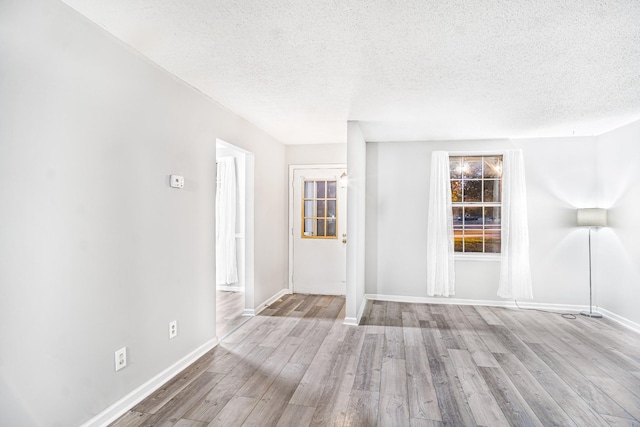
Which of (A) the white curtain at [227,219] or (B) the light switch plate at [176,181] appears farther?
(A) the white curtain at [227,219]

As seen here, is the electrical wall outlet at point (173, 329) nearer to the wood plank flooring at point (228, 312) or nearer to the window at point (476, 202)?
the wood plank flooring at point (228, 312)

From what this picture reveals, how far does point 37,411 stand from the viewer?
1.75 m

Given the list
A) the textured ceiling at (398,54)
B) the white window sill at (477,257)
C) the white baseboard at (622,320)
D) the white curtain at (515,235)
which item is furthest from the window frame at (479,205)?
the white baseboard at (622,320)

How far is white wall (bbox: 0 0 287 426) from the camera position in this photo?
1.67 m

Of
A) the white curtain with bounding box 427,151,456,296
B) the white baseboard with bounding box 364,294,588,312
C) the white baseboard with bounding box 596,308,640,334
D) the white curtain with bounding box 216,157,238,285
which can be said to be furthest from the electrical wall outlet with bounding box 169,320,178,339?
the white baseboard with bounding box 596,308,640,334

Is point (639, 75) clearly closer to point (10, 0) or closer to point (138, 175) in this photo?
point (138, 175)

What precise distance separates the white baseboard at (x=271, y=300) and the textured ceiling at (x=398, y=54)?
2549 mm

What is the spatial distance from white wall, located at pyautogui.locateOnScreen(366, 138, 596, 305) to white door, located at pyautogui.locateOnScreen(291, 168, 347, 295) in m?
0.48

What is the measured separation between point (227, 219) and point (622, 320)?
5.70 meters


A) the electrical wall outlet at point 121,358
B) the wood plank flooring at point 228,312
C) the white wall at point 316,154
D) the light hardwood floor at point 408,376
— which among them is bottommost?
the light hardwood floor at point 408,376

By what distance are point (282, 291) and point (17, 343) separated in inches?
163

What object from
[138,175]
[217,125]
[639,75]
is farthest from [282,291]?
[639,75]

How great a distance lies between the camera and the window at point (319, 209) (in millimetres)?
5719

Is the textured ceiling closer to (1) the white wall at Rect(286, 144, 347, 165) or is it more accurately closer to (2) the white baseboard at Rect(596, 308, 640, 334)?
(1) the white wall at Rect(286, 144, 347, 165)
